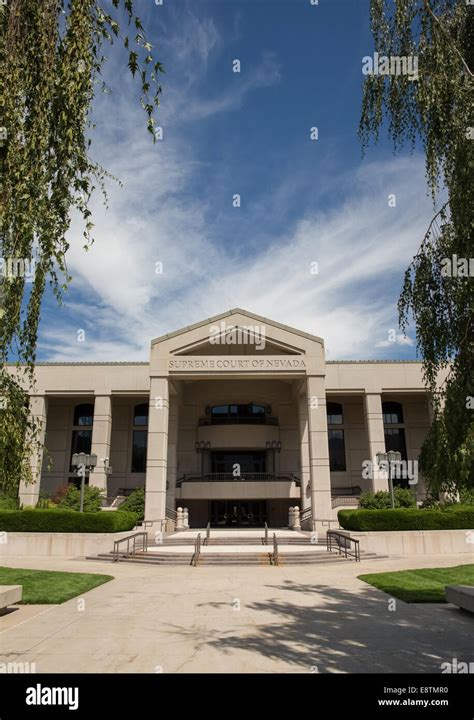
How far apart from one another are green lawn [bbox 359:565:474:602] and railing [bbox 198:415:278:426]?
19.7 m

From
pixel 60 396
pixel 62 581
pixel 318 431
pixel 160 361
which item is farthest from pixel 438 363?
pixel 60 396

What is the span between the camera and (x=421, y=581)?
12844 millimetres

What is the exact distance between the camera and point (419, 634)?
24.4ft

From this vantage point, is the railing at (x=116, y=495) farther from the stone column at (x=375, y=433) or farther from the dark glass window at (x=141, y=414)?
the stone column at (x=375, y=433)

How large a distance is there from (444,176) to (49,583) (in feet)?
40.8

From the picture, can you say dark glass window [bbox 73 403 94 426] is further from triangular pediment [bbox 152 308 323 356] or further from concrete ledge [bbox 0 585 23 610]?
concrete ledge [bbox 0 585 23 610]

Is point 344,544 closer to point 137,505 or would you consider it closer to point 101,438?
point 137,505

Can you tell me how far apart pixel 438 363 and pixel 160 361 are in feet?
68.5

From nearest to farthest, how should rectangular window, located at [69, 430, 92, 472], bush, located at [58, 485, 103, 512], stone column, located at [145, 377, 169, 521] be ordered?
stone column, located at [145, 377, 169, 521]
bush, located at [58, 485, 103, 512]
rectangular window, located at [69, 430, 92, 472]

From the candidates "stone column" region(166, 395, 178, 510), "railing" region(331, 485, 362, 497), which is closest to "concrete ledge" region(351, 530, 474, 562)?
"railing" region(331, 485, 362, 497)

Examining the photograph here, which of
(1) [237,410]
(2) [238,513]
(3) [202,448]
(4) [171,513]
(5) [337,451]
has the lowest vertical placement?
(2) [238,513]

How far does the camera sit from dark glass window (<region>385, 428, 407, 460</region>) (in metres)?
34.4

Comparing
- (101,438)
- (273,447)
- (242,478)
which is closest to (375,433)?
(273,447)
